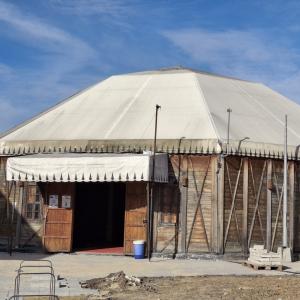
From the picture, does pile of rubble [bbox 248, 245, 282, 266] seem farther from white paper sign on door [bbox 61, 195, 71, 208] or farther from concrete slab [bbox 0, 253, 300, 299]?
white paper sign on door [bbox 61, 195, 71, 208]

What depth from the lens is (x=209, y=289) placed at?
1155cm

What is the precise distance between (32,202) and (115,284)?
783cm

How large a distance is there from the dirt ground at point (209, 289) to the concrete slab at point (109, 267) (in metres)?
0.79

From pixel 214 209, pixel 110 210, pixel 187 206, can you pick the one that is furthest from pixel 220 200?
pixel 110 210

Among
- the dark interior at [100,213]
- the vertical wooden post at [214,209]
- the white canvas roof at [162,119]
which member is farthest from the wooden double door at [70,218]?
the dark interior at [100,213]

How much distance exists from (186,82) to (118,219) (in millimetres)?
6211

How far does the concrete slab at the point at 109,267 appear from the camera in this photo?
1287 centimetres

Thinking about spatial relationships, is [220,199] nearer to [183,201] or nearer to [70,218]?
[183,201]

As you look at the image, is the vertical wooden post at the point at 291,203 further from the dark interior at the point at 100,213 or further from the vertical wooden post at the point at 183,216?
the dark interior at the point at 100,213

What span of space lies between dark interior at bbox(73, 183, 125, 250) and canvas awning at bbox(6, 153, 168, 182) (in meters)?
5.23

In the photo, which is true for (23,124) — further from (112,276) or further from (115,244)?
(112,276)

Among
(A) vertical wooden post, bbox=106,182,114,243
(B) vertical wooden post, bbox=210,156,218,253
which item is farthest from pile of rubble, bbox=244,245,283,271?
(A) vertical wooden post, bbox=106,182,114,243

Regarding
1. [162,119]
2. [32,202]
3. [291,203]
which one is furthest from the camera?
[162,119]

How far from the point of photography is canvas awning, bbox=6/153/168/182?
1681cm
